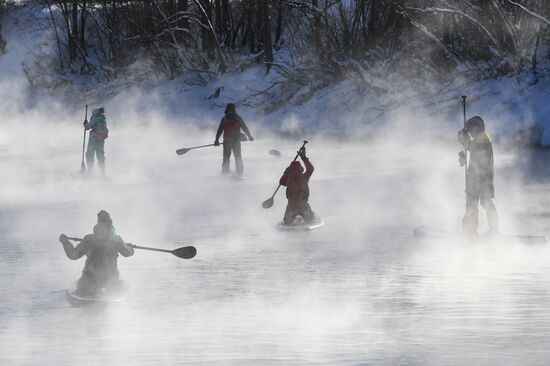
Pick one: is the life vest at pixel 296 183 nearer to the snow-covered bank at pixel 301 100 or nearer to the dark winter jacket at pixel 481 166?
the dark winter jacket at pixel 481 166

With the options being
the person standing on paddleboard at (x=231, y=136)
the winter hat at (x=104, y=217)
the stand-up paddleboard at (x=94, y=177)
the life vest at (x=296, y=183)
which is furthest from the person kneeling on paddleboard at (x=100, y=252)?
the person standing on paddleboard at (x=231, y=136)

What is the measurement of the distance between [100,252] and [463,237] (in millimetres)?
5981

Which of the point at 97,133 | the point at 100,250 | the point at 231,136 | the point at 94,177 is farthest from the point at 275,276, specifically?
the point at 231,136

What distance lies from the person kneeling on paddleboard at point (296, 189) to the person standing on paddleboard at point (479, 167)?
2632 mm

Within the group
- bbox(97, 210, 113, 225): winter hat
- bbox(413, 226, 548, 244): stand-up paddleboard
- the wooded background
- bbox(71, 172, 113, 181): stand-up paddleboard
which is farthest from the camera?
the wooded background

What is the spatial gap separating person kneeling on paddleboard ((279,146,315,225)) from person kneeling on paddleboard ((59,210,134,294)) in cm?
566

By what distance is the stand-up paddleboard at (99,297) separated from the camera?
Result: 12.5m

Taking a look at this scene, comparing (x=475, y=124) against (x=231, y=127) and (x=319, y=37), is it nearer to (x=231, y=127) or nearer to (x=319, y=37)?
(x=231, y=127)

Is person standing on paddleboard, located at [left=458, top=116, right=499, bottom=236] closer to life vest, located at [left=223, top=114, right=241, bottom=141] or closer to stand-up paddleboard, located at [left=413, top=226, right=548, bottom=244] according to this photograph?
stand-up paddleboard, located at [left=413, top=226, right=548, bottom=244]

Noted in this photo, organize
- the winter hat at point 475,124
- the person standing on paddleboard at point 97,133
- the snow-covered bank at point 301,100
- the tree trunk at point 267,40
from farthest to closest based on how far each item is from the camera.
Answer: the tree trunk at point 267,40 < the snow-covered bank at point 301,100 < the person standing on paddleboard at point 97,133 < the winter hat at point 475,124

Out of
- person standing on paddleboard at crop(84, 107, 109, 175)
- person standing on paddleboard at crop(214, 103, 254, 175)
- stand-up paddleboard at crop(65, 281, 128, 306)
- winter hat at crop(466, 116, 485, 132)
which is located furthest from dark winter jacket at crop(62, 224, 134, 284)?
person standing on paddleboard at crop(214, 103, 254, 175)

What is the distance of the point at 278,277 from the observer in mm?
13930

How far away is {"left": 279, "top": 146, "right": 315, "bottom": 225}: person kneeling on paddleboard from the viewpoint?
58.6 ft

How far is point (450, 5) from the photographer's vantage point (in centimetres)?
4025
